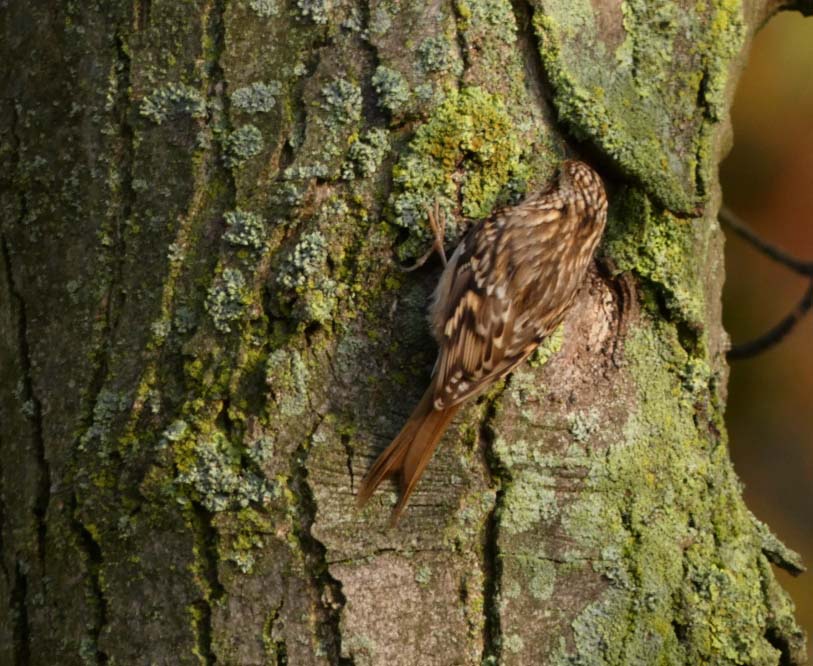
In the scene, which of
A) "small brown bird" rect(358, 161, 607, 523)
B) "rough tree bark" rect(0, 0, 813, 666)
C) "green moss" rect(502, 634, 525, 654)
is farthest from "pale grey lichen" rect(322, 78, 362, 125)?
"green moss" rect(502, 634, 525, 654)

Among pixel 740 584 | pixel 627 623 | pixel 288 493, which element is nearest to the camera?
pixel 288 493

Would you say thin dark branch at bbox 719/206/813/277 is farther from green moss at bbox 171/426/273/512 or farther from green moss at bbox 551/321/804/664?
green moss at bbox 171/426/273/512

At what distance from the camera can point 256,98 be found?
6.04ft

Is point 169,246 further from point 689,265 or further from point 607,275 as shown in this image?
point 689,265

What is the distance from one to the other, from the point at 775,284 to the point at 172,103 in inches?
78.0

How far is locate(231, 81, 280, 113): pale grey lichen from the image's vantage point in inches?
72.5

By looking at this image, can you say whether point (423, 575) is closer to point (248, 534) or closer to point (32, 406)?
point (248, 534)

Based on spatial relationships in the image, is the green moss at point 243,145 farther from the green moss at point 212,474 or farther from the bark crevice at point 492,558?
the bark crevice at point 492,558

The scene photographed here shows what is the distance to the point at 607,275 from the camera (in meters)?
2.02

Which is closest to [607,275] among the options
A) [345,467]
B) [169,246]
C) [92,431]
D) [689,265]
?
[689,265]

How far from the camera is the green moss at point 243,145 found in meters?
1.84

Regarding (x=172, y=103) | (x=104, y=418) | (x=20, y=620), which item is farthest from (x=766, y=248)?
(x=20, y=620)

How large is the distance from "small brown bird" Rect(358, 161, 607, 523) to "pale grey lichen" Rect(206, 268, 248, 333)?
0.29 meters

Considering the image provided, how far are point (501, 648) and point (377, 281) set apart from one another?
1.90 feet
